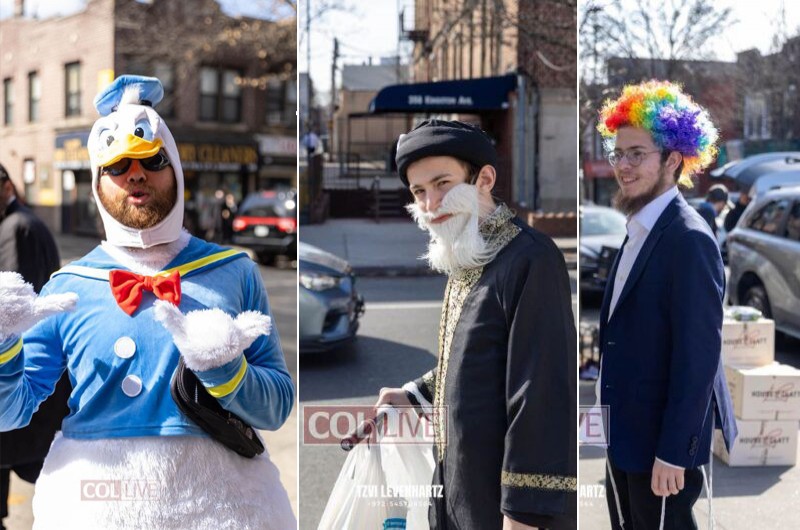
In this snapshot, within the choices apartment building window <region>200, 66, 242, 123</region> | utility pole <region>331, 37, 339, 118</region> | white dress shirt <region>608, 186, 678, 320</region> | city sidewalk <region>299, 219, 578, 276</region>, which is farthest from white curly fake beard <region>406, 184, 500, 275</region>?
apartment building window <region>200, 66, 242, 123</region>

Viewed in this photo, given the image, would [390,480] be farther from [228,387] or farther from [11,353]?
[11,353]

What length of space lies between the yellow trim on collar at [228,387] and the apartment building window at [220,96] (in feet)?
68.1

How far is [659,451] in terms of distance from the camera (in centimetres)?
234

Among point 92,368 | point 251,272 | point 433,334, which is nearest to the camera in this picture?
point 92,368

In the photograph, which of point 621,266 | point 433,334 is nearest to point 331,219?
point 433,334

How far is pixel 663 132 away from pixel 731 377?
1037 millimetres

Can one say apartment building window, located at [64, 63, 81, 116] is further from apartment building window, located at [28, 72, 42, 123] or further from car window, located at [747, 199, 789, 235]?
car window, located at [747, 199, 789, 235]

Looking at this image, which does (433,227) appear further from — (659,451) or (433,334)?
(659,451)

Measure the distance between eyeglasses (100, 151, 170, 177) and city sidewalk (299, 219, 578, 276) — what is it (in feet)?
2.24

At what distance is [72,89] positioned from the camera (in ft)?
46.6

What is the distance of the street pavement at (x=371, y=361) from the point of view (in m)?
2.65

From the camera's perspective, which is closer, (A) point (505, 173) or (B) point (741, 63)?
(A) point (505, 173)

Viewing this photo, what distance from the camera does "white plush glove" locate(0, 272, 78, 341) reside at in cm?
191

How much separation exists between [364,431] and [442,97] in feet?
3.58
